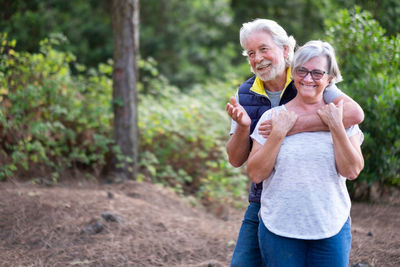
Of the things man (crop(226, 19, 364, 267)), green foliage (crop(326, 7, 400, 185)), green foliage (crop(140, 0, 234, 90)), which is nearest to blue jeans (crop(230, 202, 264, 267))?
man (crop(226, 19, 364, 267))

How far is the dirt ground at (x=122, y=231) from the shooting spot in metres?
4.08

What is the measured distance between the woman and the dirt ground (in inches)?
69.4

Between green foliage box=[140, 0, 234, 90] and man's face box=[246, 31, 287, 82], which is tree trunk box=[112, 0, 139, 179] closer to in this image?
man's face box=[246, 31, 287, 82]

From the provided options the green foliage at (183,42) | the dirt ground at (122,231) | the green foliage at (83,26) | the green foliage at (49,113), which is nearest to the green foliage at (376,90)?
the dirt ground at (122,231)

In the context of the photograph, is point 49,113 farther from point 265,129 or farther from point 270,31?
point 265,129

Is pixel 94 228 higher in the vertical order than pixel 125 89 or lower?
lower

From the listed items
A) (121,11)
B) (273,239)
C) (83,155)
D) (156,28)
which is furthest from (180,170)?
(156,28)

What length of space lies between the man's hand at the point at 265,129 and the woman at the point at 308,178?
28mm

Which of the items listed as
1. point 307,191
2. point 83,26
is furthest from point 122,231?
point 83,26

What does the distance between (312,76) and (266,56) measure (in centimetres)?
50

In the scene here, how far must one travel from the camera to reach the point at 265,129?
7.72 ft

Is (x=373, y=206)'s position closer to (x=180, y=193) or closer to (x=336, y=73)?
(x=180, y=193)

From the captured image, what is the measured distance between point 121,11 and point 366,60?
3.44 m

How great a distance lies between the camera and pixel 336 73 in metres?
2.40
